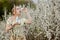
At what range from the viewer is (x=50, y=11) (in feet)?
3.66

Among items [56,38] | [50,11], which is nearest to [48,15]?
[50,11]

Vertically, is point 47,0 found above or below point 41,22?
above

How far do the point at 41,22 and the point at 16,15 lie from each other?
141 mm

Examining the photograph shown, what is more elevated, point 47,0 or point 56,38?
point 47,0

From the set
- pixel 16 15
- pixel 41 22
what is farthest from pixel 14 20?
pixel 41 22

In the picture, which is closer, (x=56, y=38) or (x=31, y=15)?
(x=56, y=38)

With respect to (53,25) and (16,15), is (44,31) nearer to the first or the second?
(53,25)

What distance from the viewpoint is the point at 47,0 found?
117 centimetres

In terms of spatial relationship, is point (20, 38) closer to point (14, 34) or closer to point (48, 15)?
point (14, 34)

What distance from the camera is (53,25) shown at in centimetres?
109

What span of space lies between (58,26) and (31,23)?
0.16 meters

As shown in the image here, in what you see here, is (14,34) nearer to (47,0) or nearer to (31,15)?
(31,15)

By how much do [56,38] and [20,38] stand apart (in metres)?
0.19

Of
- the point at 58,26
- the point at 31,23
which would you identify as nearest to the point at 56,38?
the point at 58,26
